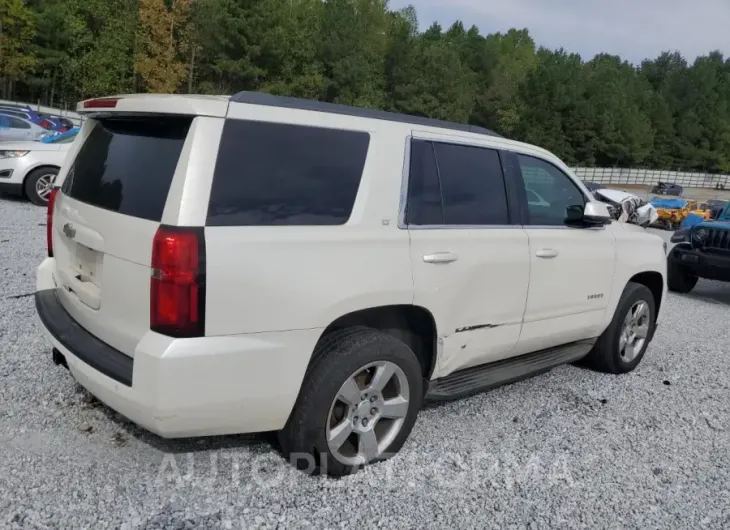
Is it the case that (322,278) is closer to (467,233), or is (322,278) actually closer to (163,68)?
(467,233)

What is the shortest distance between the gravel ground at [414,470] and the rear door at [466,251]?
1.78ft

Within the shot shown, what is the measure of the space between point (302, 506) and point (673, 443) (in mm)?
2503

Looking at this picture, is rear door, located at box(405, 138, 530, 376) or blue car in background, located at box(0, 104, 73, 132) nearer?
rear door, located at box(405, 138, 530, 376)

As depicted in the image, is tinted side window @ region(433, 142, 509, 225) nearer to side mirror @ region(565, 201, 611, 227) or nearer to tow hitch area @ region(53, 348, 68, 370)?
side mirror @ region(565, 201, 611, 227)

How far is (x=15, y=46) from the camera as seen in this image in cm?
4634

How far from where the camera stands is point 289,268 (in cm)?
297

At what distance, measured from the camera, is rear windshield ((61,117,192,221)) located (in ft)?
→ 9.64

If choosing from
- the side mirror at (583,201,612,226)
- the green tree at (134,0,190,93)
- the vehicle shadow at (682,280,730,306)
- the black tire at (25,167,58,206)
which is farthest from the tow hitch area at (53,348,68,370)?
the green tree at (134,0,190,93)

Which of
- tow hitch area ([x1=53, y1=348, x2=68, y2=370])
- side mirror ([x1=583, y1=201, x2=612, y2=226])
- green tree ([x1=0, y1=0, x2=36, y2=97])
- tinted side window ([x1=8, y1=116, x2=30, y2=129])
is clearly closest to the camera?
tow hitch area ([x1=53, y1=348, x2=68, y2=370])

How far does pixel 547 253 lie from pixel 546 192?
50 centimetres

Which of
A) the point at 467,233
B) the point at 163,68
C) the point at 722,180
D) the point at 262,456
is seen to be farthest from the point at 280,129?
the point at 722,180

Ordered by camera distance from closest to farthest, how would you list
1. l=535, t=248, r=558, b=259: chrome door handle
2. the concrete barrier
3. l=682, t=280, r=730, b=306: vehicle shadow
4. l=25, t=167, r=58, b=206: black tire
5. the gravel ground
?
the gravel ground, l=535, t=248, r=558, b=259: chrome door handle, l=682, t=280, r=730, b=306: vehicle shadow, l=25, t=167, r=58, b=206: black tire, the concrete barrier

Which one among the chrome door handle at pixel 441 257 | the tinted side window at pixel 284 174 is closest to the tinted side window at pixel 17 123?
the tinted side window at pixel 284 174

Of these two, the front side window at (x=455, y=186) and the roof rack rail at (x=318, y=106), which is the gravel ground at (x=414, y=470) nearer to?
the front side window at (x=455, y=186)
